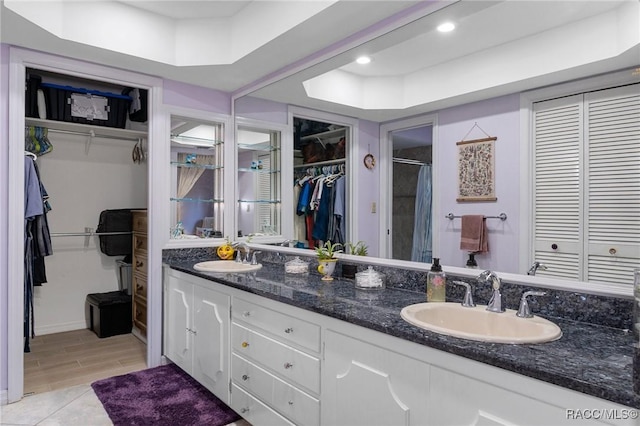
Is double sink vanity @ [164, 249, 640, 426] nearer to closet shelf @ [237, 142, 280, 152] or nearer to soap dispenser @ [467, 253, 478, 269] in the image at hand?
soap dispenser @ [467, 253, 478, 269]

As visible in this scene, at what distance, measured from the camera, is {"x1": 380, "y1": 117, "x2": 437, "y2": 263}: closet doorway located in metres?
1.98

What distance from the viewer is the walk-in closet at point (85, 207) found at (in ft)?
11.2

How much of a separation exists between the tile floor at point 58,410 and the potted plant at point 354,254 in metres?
1.03

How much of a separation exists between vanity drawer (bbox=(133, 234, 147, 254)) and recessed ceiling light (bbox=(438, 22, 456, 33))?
291 cm

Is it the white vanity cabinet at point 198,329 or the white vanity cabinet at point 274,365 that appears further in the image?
the white vanity cabinet at point 198,329

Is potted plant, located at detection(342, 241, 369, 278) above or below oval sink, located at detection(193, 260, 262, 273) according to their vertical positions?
above

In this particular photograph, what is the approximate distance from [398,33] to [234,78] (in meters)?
1.44

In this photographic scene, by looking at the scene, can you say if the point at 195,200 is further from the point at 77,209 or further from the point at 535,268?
the point at 535,268

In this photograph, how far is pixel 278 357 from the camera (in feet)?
6.21

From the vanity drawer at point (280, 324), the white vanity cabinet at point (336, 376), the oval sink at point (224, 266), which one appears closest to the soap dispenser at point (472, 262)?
the white vanity cabinet at point (336, 376)

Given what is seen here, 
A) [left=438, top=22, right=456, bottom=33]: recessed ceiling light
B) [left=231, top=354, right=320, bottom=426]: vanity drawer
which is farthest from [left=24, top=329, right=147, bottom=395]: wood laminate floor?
[left=438, top=22, right=456, bottom=33]: recessed ceiling light

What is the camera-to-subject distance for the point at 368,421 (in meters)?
1.46

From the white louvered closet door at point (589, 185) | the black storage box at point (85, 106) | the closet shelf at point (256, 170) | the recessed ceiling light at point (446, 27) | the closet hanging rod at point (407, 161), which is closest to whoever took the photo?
the white louvered closet door at point (589, 185)

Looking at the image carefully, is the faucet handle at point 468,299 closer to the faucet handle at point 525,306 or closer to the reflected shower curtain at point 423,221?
the faucet handle at point 525,306
